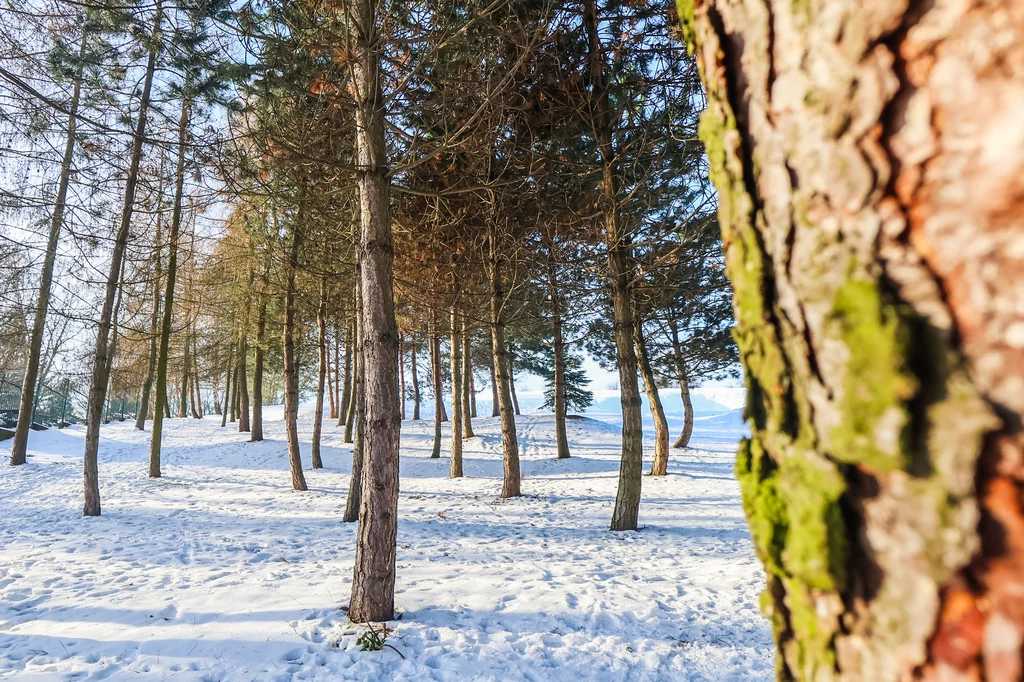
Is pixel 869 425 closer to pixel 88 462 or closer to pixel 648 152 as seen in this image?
pixel 648 152

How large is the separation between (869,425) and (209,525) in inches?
354

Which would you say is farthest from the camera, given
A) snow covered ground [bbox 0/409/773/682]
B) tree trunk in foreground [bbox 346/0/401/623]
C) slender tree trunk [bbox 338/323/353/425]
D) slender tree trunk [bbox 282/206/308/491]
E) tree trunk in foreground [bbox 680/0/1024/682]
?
slender tree trunk [bbox 338/323/353/425]

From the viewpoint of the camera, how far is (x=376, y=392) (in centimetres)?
395

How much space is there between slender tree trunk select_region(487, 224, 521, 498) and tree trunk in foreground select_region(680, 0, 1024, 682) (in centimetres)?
770

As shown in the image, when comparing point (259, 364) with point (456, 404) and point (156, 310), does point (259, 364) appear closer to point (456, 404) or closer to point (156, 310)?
point (156, 310)

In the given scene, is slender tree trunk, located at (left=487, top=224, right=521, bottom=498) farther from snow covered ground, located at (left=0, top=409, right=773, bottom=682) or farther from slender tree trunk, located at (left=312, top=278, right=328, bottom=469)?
slender tree trunk, located at (left=312, top=278, right=328, bottom=469)

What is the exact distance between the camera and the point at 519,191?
7219 mm

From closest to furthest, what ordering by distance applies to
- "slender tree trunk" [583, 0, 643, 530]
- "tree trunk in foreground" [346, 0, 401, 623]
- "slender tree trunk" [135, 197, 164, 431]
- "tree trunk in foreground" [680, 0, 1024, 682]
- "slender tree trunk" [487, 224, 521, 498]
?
"tree trunk in foreground" [680, 0, 1024, 682]
"tree trunk in foreground" [346, 0, 401, 623]
"slender tree trunk" [583, 0, 643, 530]
"slender tree trunk" [487, 224, 521, 498]
"slender tree trunk" [135, 197, 164, 431]

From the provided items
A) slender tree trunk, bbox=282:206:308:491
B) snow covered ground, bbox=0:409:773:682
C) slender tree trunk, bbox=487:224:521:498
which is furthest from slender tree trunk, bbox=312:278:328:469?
slender tree trunk, bbox=487:224:521:498

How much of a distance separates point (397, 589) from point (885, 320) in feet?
16.4

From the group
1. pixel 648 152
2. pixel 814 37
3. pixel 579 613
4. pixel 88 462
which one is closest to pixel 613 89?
pixel 648 152

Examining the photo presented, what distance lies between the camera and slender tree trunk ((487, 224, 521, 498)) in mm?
8539

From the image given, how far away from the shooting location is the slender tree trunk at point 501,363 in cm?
854

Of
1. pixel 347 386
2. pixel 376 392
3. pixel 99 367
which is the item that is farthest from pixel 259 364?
pixel 376 392
